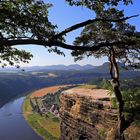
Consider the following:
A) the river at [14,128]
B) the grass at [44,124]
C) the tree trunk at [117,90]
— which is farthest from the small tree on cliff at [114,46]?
the river at [14,128]

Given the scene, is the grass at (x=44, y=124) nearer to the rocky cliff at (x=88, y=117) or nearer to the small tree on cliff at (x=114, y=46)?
the rocky cliff at (x=88, y=117)

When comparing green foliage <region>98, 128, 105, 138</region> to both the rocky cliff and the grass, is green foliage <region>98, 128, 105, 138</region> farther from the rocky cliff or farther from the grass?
the grass

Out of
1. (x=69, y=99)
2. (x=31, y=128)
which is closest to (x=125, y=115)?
(x=69, y=99)

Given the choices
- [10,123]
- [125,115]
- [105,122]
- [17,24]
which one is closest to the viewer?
[17,24]

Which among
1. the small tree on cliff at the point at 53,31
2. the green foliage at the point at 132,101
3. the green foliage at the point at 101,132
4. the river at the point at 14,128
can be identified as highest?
the small tree on cliff at the point at 53,31

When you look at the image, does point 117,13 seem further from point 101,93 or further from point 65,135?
point 65,135

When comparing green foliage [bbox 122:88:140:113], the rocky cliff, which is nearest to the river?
the rocky cliff
